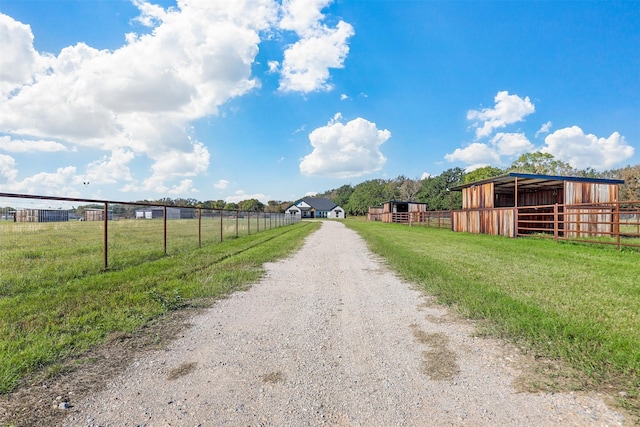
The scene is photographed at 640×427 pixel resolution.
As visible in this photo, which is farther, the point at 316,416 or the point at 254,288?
the point at 254,288

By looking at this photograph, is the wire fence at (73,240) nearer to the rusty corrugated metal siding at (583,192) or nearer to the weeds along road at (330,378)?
the weeds along road at (330,378)

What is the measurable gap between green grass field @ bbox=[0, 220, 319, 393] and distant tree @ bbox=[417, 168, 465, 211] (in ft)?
203

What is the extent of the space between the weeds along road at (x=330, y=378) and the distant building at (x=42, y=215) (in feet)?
14.7

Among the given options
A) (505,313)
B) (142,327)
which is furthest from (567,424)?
(142,327)

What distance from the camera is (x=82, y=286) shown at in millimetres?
5520

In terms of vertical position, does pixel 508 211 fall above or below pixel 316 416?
above

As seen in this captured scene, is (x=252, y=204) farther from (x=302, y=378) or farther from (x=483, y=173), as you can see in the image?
(x=302, y=378)

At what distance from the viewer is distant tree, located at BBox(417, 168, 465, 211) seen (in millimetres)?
65312

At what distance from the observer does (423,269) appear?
7348 millimetres

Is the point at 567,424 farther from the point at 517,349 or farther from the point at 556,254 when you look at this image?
the point at 556,254

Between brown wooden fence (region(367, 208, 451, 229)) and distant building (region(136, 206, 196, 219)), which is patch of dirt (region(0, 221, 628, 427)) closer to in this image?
distant building (region(136, 206, 196, 219))

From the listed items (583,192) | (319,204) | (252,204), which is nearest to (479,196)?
(583,192)

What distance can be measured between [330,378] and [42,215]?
22.7ft

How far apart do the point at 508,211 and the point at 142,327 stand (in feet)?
58.1
